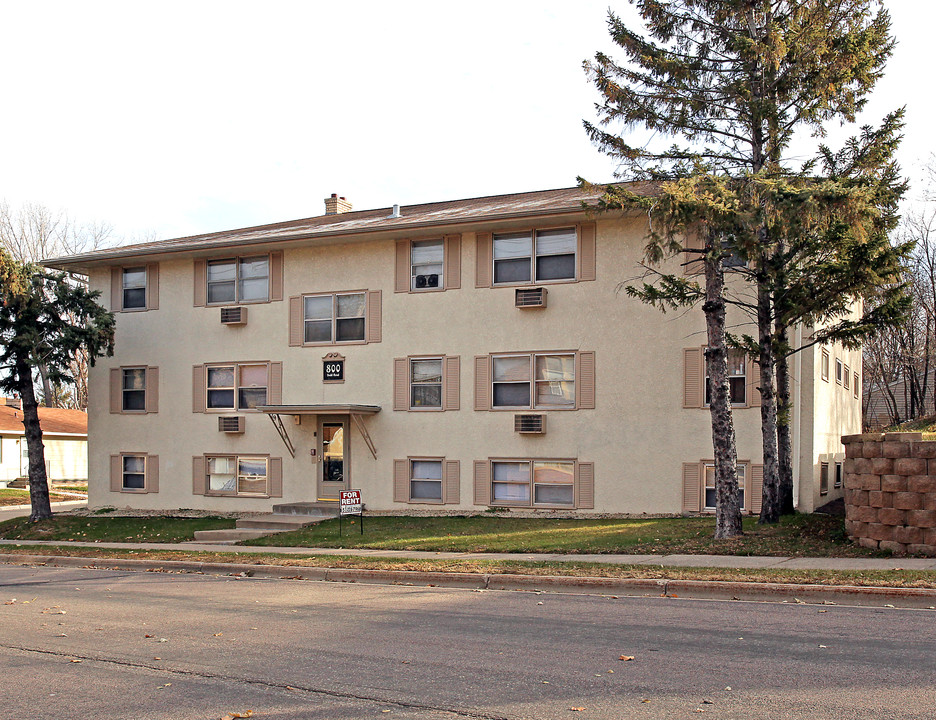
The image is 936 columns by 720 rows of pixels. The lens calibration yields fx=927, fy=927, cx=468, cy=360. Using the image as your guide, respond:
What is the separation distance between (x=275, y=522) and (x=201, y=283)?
7.58 m

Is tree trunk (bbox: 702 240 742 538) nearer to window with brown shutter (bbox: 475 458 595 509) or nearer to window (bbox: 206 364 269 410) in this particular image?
window with brown shutter (bbox: 475 458 595 509)

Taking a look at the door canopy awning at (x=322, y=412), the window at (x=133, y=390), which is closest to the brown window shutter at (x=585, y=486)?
the door canopy awning at (x=322, y=412)

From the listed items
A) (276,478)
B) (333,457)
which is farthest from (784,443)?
(276,478)

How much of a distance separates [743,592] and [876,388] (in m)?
40.0

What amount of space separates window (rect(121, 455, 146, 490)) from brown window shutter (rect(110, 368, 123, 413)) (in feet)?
4.67

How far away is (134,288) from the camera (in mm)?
26609

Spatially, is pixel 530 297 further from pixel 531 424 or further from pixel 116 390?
pixel 116 390

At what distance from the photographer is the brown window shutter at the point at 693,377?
20391mm

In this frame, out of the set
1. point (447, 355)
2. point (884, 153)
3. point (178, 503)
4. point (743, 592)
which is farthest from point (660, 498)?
point (178, 503)

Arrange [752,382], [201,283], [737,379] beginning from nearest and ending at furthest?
[752,382], [737,379], [201,283]

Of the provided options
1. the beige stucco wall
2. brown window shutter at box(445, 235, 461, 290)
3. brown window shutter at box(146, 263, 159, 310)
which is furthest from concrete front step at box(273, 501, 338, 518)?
brown window shutter at box(146, 263, 159, 310)

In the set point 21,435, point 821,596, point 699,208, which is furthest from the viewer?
point 21,435

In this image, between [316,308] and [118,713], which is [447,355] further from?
[118,713]

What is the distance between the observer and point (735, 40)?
15.7 meters
